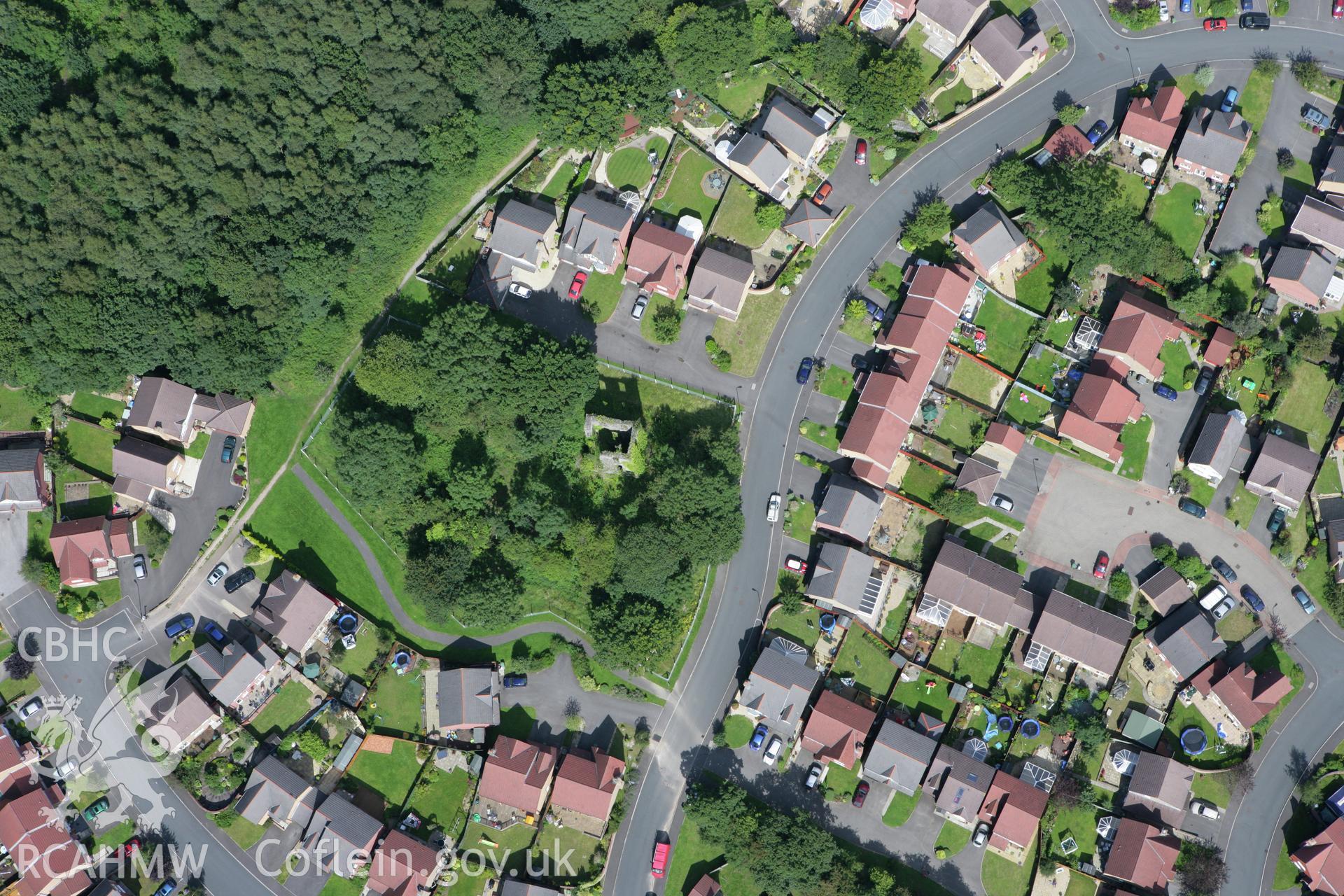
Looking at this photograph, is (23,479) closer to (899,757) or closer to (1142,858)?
(899,757)

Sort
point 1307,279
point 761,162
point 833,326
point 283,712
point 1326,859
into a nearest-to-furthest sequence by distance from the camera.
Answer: point 1326,859
point 283,712
point 761,162
point 1307,279
point 833,326

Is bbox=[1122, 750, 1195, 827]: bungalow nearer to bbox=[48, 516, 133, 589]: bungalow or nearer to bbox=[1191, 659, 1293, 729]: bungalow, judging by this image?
bbox=[1191, 659, 1293, 729]: bungalow

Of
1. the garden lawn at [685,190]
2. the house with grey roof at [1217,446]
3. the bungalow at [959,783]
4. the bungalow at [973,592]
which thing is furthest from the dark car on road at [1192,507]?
the garden lawn at [685,190]

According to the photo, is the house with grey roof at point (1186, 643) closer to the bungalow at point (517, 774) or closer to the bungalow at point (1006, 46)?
the bungalow at point (1006, 46)

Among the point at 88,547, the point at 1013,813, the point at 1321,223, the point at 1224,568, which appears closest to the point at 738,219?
the point at 1321,223

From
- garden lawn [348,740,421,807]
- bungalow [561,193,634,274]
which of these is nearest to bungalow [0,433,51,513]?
garden lawn [348,740,421,807]

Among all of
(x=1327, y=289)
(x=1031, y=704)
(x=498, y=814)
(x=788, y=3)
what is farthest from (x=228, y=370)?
(x=1327, y=289)

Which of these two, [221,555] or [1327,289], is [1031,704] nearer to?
[1327,289]
